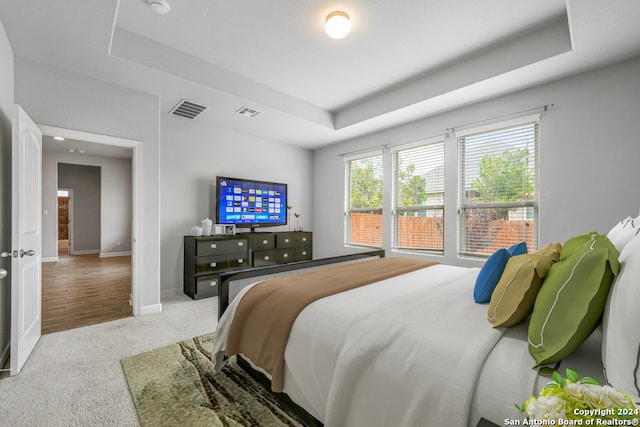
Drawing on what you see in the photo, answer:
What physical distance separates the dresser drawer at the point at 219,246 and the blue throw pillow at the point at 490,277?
334cm

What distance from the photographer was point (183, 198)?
4207 millimetres

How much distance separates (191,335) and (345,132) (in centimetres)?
352

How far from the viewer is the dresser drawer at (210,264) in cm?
386

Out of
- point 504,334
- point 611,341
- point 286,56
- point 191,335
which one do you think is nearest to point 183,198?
point 191,335

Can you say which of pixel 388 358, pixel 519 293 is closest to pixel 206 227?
pixel 388 358

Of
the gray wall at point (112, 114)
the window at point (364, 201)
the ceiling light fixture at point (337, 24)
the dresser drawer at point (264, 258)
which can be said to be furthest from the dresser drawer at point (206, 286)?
the ceiling light fixture at point (337, 24)

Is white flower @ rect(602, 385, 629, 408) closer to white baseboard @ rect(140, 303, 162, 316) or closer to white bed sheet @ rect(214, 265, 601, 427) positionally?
white bed sheet @ rect(214, 265, 601, 427)

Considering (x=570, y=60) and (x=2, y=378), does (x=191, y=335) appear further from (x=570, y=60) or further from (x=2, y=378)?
(x=570, y=60)

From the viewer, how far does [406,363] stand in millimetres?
1062

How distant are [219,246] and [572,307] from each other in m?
3.84

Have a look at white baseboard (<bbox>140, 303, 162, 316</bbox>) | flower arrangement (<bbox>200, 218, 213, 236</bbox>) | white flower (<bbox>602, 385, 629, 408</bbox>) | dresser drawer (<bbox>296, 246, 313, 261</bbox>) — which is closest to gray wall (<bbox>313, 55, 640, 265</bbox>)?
dresser drawer (<bbox>296, 246, 313, 261</bbox>)

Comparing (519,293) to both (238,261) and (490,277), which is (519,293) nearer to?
(490,277)

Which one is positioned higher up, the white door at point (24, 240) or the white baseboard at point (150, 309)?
the white door at point (24, 240)

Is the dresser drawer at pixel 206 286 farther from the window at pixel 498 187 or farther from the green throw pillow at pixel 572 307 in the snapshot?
the green throw pillow at pixel 572 307
